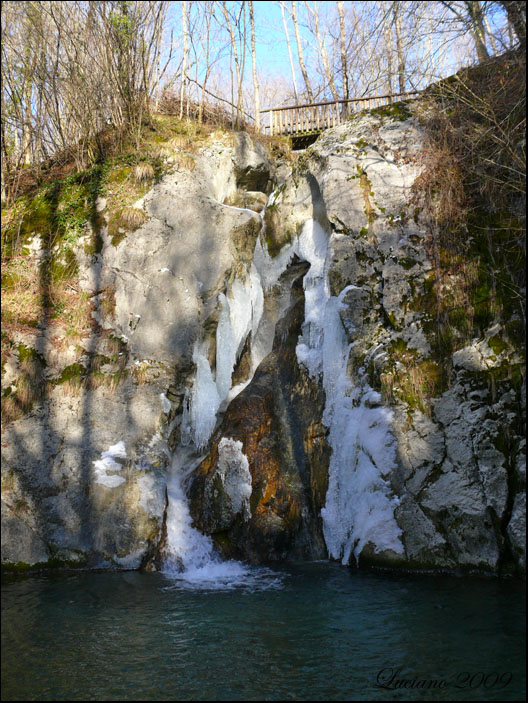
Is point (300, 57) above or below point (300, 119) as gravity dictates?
above

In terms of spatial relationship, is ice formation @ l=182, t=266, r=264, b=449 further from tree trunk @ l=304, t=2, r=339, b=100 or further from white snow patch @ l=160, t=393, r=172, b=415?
tree trunk @ l=304, t=2, r=339, b=100

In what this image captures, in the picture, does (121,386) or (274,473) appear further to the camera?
(121,386)

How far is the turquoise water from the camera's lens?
4.03 metres

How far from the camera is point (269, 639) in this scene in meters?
4.83

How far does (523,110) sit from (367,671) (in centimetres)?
774

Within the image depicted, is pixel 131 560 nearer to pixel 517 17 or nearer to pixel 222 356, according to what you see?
pixel 222 356

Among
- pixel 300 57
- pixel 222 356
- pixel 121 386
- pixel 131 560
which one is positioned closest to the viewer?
pixel 131 560

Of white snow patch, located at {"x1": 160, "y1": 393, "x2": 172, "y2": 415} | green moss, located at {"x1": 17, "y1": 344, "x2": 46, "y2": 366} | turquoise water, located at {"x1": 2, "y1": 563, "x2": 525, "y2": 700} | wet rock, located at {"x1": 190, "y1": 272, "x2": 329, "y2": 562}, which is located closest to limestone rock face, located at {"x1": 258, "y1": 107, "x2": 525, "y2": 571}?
turquoise water, located at {"x1": 2, "y1": 563, "x2": 525, "y2": 700}

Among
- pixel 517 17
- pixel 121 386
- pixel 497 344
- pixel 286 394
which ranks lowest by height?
pixel 286 394

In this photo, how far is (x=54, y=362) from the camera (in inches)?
333

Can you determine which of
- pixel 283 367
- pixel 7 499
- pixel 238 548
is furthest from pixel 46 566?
pixel 283 367

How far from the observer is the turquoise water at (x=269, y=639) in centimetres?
403

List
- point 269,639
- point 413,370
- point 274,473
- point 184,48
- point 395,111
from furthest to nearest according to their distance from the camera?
point 184,48
point 395,111
point 274,473
point 413,370
point 269,639

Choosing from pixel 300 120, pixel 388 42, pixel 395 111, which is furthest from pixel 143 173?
pixel 388 42
